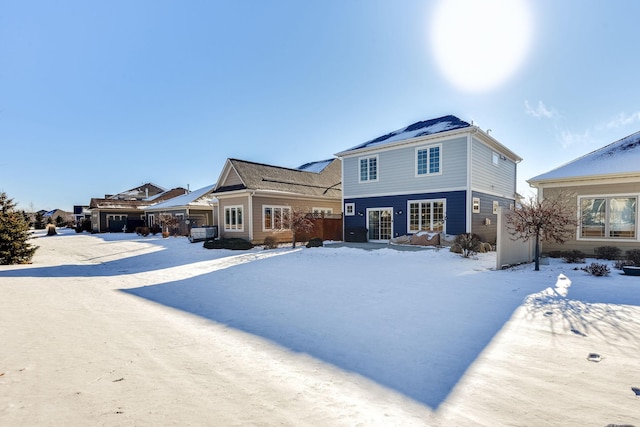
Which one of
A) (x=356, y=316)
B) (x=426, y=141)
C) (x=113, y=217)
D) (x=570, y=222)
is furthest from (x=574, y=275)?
(x=113, y=217)

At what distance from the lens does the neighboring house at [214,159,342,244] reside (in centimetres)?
1838

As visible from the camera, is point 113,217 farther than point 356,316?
Yes

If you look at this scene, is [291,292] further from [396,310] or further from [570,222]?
[570,222]

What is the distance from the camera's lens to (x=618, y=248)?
1059 cm

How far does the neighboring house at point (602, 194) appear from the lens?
34.9ft

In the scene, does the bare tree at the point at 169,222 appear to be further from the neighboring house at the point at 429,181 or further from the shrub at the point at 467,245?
the shrub at the point at 467,245

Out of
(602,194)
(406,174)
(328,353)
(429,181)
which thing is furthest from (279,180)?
(328,353)

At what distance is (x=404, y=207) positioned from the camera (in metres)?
16.4

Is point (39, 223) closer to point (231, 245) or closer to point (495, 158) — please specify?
point (231, 245)

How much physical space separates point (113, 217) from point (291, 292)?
38627mm

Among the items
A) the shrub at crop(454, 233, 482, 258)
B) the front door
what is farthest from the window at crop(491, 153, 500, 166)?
the shrub at crop(454, 233, 482, 258)

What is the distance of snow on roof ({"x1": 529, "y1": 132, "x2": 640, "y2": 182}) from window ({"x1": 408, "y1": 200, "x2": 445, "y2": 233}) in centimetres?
418

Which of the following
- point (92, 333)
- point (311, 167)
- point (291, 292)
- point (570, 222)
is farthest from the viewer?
point (311, 167)

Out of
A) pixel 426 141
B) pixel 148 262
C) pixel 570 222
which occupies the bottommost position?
pixel 148 262
